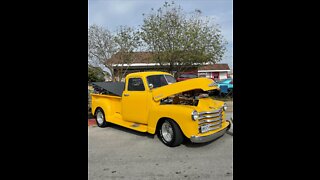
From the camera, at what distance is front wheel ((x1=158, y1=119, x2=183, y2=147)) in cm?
406

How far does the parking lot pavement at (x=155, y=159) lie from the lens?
3.04 metres

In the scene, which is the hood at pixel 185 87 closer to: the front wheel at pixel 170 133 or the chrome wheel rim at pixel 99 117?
the front wheel at pixel 170 133

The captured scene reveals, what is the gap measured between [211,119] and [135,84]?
2.10m

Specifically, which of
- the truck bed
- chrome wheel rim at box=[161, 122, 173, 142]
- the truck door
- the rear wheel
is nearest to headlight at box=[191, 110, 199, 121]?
chrome wheel rim at box=[161, 122, 173, 142]

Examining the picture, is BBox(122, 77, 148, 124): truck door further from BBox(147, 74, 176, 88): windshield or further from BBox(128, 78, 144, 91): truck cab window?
BBox(147, 74, 176, 88): windshield

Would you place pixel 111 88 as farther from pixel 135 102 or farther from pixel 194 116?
pixel 194 116

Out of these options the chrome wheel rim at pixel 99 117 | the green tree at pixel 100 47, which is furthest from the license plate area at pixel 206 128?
the green tree at pixel 100 47

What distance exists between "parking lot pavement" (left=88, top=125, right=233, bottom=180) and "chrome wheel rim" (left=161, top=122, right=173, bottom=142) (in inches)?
7.3

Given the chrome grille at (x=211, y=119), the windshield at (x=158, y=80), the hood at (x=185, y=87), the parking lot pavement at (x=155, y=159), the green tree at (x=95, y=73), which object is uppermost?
the green tree at (x=95, y=73)

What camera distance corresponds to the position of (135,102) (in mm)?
5023
